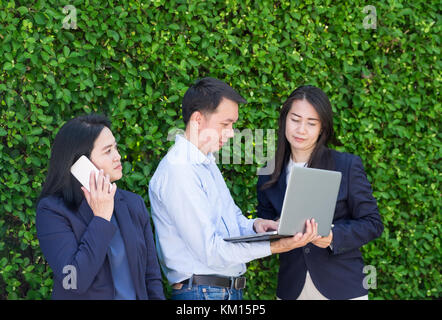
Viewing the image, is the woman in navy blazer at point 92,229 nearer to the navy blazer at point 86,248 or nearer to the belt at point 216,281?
the navy blazer at point 86,248

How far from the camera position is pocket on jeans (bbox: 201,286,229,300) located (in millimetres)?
3148

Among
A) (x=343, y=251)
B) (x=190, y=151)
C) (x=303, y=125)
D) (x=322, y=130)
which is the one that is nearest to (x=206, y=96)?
(x=190, y=151)

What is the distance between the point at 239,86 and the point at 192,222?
1.53 m

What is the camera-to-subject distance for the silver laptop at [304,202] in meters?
2.94

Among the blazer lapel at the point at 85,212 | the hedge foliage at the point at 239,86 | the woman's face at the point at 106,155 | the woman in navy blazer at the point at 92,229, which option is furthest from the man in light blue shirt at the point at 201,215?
the hedge foliage at the point at 239,86

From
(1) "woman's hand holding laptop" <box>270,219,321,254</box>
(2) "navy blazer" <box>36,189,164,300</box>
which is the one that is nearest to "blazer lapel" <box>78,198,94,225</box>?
(2) "navy blazer" <box>36,189,164,300</box>

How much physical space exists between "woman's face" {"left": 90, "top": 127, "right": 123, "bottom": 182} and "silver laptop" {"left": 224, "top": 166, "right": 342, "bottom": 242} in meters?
0.72

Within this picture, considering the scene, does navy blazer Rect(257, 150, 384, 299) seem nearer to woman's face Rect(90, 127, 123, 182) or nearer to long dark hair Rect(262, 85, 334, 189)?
long dark hair Rect(262, 85, 334, 189)

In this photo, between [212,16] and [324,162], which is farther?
[212,16]

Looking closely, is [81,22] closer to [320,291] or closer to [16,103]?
[16,103]

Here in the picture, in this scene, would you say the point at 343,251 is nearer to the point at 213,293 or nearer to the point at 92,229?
the point at 213,293

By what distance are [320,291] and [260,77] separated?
1.74m

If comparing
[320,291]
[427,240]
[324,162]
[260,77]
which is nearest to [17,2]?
[260,77]
